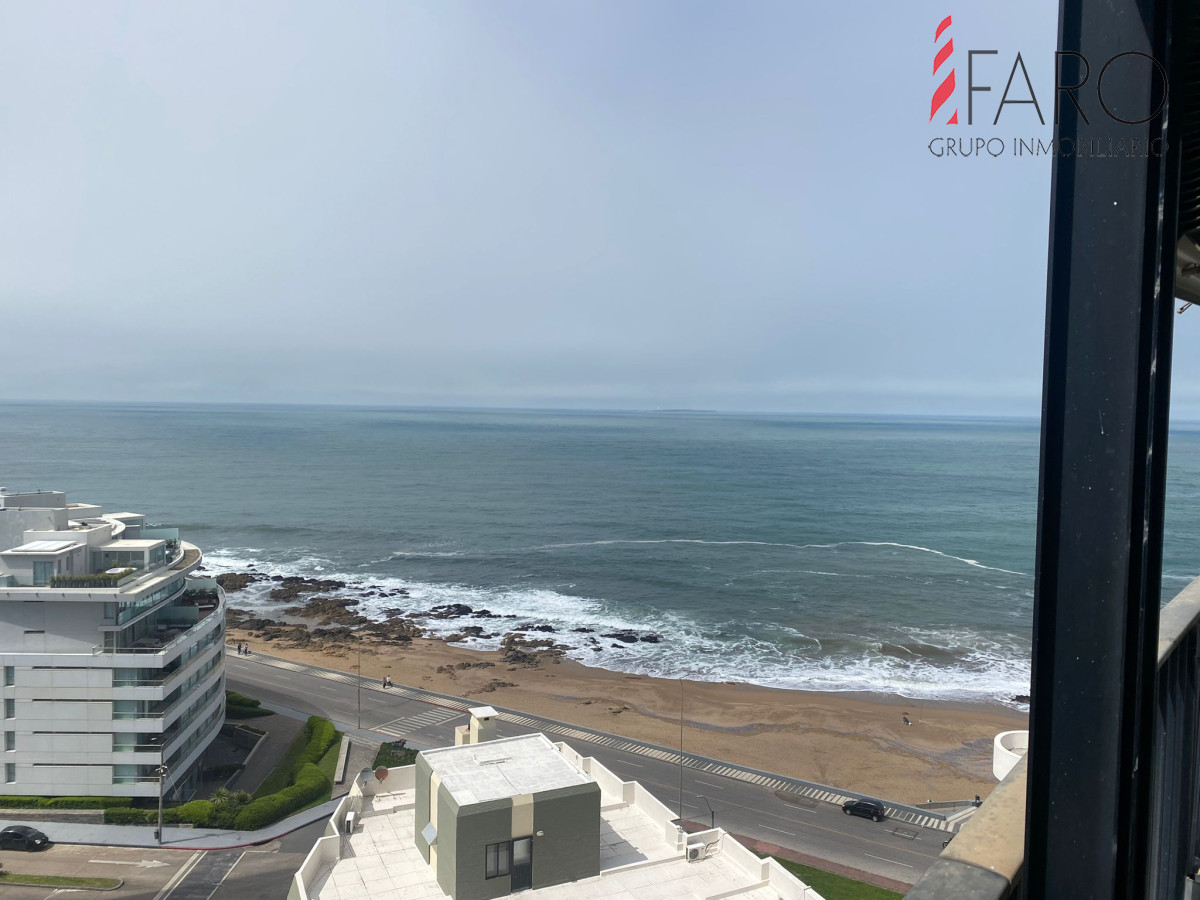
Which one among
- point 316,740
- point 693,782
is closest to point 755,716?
point 693,782

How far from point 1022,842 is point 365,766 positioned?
3734 cm

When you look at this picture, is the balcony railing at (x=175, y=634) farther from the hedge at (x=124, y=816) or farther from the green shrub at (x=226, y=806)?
the green shrub at (x=226, y=806)

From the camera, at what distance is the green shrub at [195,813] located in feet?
93.1

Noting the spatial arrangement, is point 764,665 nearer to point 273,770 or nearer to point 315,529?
point 273,770

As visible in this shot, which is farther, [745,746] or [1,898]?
[745,746]

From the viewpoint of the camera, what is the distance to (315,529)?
97.9 m

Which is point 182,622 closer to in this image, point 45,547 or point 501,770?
point 45,547

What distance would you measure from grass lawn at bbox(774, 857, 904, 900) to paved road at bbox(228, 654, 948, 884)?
3.86 feet

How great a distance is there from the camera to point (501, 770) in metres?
20.0

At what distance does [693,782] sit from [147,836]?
21.6 meters

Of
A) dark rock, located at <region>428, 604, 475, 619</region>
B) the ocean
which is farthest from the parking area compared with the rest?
dark rock, located at <region>428, 604, 475, 619</region>

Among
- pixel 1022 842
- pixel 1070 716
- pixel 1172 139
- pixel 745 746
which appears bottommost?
pixel 745 746

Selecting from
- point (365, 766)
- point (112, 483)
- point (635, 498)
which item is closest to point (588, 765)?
point (365, 766)

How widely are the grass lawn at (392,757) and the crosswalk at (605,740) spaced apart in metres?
2.49
